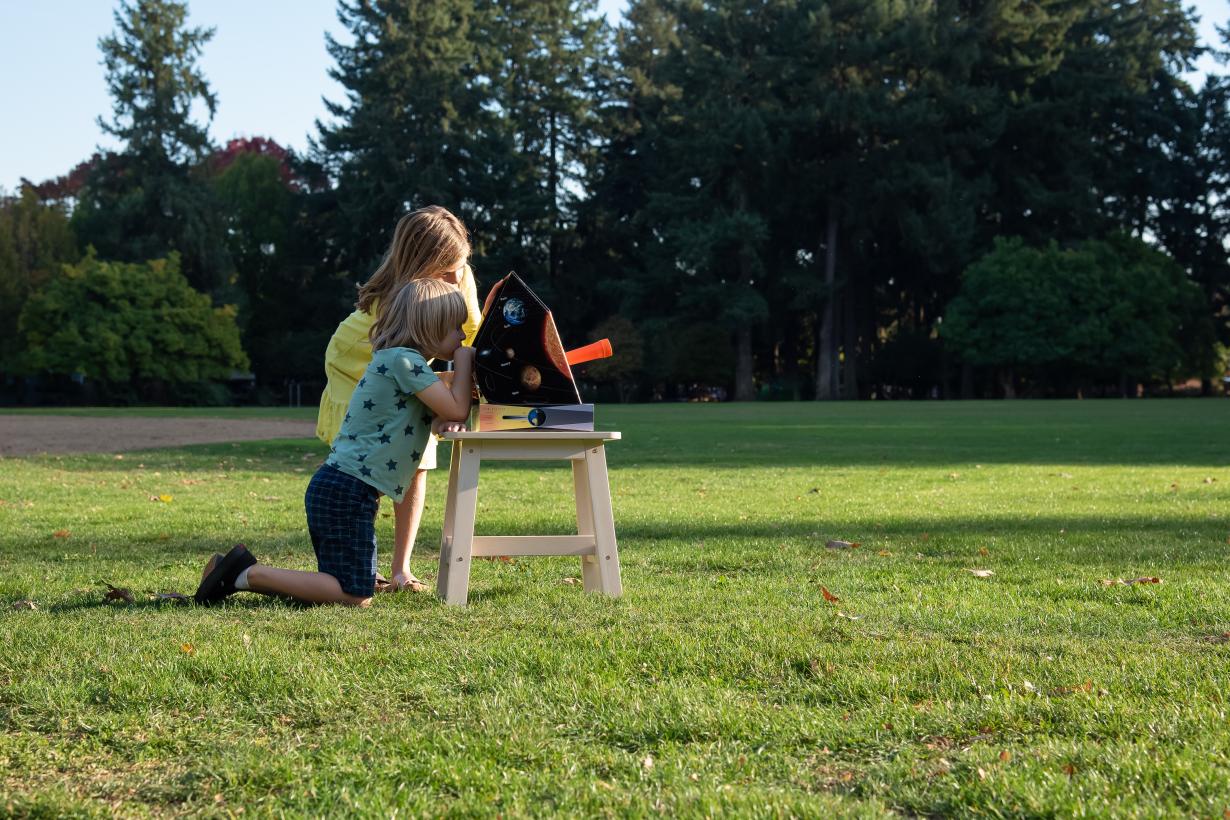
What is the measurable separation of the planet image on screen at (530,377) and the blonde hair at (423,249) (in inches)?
26.2

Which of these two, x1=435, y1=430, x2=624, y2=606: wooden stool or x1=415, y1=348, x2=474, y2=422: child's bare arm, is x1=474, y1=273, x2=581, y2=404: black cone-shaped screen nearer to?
x1=415, y1=348, x2=474, y2=422: child's bare arm

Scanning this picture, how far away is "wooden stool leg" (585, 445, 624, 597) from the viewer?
506 centimetres

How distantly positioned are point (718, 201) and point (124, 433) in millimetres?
35206

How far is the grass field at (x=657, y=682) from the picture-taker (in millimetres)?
2680

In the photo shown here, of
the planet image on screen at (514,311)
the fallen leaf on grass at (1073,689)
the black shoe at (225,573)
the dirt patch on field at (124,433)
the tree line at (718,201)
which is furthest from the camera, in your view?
the tree line at (718,201)

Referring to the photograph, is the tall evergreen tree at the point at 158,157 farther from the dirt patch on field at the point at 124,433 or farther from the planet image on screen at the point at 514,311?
the planet image on screen at the point at 514,311

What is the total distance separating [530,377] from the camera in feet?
16.6

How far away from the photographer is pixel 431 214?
17.7ft

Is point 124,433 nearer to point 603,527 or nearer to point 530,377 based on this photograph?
point 530,377

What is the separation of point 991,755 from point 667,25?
61339 mm

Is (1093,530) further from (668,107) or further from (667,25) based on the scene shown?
(667,25)

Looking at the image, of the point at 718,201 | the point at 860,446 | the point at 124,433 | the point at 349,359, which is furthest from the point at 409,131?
the point at 349,359

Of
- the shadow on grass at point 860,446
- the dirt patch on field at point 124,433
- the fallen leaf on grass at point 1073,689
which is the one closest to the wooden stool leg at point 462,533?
the fallen leaf on grass at point 1073,689

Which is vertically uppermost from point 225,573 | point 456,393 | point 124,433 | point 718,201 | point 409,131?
point 409,131
